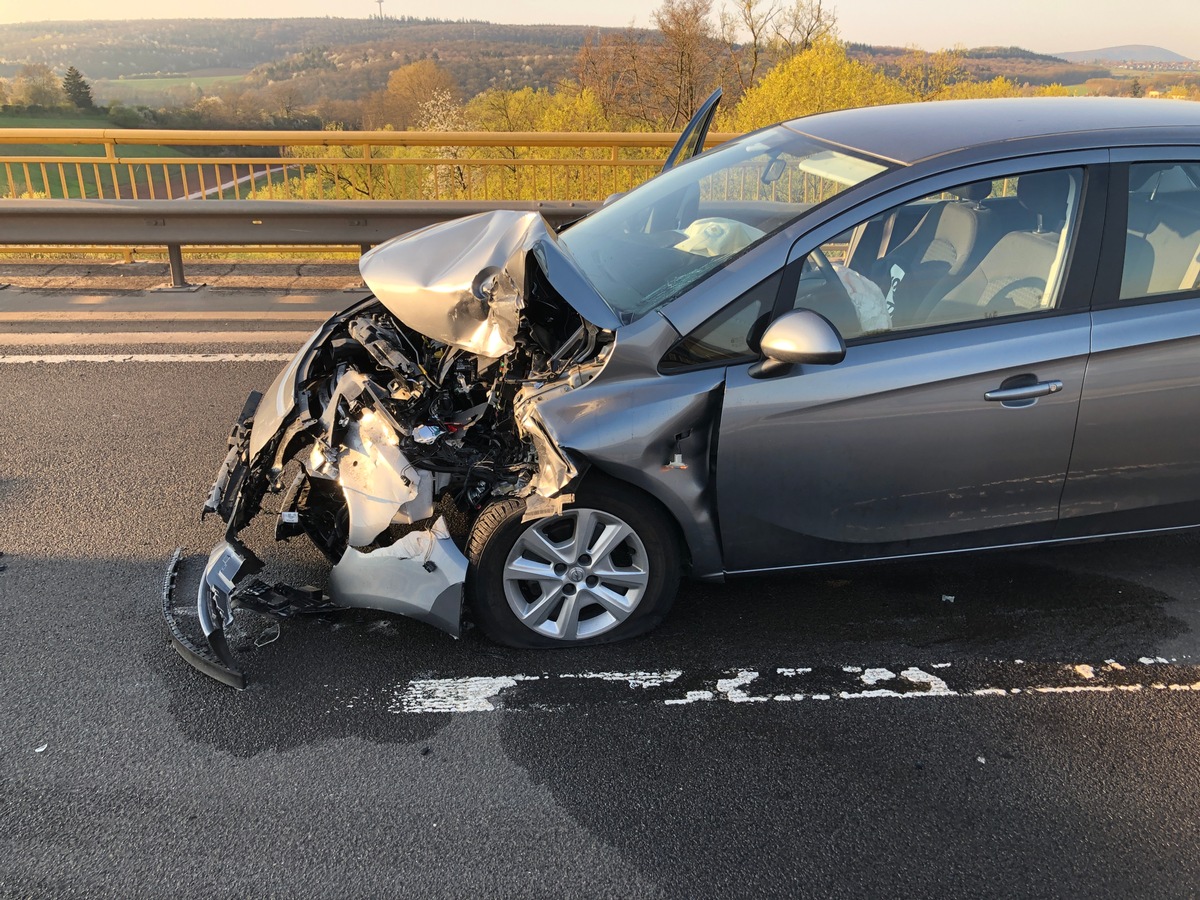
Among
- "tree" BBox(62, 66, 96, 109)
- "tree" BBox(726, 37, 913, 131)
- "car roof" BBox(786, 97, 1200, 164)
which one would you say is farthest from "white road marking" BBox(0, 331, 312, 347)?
"tree" BBox(62, 66, 96, 109)

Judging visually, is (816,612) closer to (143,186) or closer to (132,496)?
(132,496)

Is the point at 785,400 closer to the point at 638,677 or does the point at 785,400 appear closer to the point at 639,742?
the point at 638,677

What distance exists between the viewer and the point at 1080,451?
3127mm

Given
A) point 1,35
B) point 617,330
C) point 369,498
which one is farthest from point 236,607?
point 1,35

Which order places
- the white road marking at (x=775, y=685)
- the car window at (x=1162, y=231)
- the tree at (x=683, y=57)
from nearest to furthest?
the white road marking at (x=775, y=685)
the car window at (x=1162, y=231)
the tree at (x=683, y=57)

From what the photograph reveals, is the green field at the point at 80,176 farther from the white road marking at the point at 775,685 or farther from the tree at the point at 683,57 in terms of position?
the tree at the point at 683,57

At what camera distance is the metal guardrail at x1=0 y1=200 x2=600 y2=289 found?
7.80 metres

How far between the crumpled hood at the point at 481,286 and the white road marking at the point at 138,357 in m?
3.15

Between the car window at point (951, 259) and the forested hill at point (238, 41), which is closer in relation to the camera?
the car window at point (951, 259)

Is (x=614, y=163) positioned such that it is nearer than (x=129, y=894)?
No

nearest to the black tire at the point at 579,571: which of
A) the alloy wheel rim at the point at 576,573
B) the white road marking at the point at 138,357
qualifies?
the alloy wheel rim at the point at 576,573

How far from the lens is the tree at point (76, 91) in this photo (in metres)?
38.5

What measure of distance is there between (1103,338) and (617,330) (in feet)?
5.43

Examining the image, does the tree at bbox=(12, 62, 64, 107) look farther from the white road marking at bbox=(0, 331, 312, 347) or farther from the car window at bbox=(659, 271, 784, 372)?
the car window at bbox=(659, 271, 784, 372)
